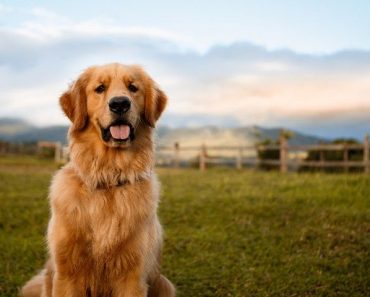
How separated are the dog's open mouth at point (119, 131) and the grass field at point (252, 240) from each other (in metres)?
2.31

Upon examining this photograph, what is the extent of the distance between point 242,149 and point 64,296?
77.8 feet

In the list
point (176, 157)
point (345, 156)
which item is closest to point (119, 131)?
point (345, 156)

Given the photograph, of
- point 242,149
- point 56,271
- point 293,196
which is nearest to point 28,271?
point 56,271

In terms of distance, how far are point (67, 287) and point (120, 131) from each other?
1276 mm

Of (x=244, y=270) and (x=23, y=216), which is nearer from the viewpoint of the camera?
(x=244, y=270)

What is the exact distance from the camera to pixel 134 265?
4047mm

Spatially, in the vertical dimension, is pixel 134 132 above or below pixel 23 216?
above

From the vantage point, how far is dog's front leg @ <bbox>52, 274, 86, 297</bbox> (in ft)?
13.0

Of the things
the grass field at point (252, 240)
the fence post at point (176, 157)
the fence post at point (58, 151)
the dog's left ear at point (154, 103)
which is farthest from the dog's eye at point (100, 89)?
the fence post at point (58, 151)

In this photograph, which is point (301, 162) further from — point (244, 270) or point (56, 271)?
point (56, 271)

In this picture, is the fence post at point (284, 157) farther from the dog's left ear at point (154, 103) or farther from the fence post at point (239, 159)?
the dog's left ear at point (154, 103)

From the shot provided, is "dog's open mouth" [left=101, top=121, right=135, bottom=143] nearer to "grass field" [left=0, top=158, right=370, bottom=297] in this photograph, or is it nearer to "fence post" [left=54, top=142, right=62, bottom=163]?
"grass field" [left=0, top=158, right=370, bottom=297]

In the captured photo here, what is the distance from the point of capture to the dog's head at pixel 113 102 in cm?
411

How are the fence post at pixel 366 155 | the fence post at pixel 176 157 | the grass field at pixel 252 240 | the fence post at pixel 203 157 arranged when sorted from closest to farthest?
1. the grass field at pixel 252 240
2. the fence post at pixel 366 155
3. the fence post at pixel 203 157
4. the fence post at pixel 176 157
